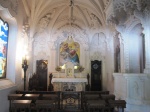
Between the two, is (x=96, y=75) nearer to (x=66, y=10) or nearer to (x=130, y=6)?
(x=66, y=10)

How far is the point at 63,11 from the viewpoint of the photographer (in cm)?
1570

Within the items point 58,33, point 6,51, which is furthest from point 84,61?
point 6,51

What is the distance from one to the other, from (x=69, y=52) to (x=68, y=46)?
51cm

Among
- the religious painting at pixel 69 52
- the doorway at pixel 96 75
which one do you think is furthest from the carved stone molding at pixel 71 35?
the doorway at pixel 96 75

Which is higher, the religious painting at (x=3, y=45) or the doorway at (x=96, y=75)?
the religious painting at (x=3, y=45)

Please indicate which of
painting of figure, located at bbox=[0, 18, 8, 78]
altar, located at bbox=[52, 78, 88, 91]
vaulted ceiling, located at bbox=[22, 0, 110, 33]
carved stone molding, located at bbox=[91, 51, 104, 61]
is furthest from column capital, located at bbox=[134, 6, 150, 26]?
carved stone molding, located at bbox=[91, 51, 104, 61]

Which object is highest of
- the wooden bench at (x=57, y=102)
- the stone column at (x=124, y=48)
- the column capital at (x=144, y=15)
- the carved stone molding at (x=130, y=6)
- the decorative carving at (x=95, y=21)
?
the decorative carving at (x=95, y=21)

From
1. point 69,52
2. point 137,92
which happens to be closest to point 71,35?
point 69,52

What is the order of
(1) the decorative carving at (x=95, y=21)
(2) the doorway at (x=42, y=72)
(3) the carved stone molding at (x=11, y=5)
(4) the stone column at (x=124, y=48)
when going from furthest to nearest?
1. (2) the doorway at (x=42, y=72)
2. (1) the decorative carving at (x=95, y=21)
3. (4) the stone column at (x=124, y=48)
4. (3) the carved stone molding at (x=11, y=5)

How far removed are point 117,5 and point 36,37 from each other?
8739 mm

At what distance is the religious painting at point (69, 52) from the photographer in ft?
51.1

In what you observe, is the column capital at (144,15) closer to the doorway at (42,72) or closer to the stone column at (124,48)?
the stone column at (124,48)

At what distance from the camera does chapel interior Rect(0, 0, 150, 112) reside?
9.34m

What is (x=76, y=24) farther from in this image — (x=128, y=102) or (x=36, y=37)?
(x=128, y=102)
